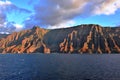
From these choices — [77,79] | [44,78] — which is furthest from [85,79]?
[44,78]

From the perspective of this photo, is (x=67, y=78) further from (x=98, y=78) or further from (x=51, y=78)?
(x=98, y=78)

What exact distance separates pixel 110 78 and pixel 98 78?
4969 millimetres

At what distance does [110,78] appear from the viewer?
3920 inches

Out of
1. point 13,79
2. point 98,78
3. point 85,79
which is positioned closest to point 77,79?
point 85,79

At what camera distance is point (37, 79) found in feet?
314

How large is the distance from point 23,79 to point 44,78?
329 inches

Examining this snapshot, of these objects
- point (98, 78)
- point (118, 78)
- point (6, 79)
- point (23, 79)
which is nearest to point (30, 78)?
point (23, 79)

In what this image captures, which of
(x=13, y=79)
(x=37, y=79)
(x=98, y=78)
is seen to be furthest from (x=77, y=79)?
(x=13, y=79)

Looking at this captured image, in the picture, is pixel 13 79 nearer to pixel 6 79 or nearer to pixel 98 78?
pixel 6 79

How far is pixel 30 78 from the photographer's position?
9838cm

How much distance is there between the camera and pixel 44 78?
322 ft

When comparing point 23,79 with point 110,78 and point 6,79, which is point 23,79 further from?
point 110,78

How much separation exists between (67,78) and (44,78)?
9.21m

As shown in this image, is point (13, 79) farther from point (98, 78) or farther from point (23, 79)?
point (98, 78)
